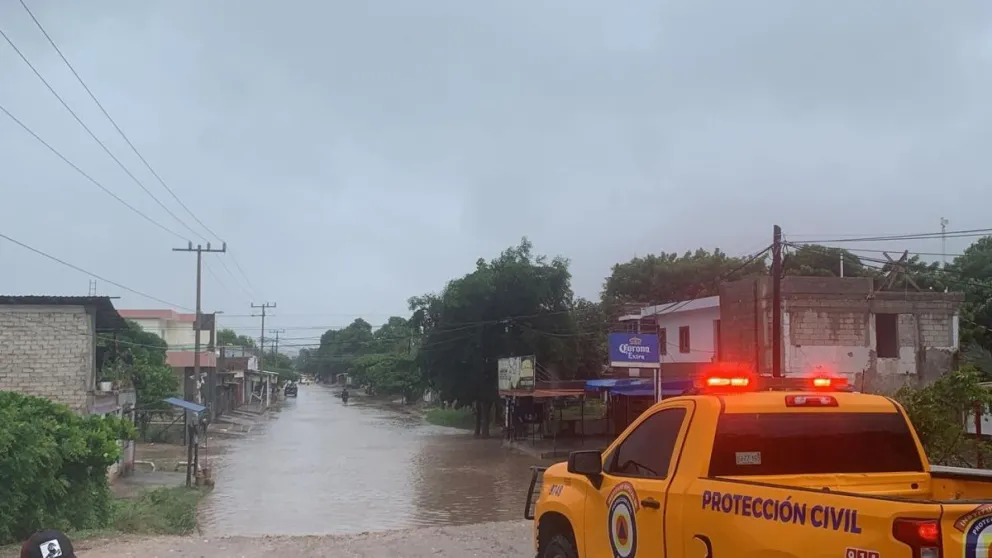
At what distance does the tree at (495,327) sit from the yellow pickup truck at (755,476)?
3510cm

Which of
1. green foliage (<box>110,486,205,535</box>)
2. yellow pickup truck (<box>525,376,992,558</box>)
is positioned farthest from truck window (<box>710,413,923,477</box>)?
green foliage (<box>110,486,205,535</box>)

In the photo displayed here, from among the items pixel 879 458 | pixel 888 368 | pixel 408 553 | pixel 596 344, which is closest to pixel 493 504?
pixel 408 553

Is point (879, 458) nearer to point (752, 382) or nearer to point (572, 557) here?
point (752, 382)

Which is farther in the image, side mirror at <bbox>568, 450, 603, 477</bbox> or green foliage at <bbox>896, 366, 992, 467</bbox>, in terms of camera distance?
green foliage at <bbox>896, 366, 992, 467</bbox>

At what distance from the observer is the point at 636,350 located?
72.8 feet

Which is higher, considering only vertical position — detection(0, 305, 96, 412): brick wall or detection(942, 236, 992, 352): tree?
detection(942, 236, 992, 352): tree

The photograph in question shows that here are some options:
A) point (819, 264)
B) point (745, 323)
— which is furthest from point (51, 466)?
point (819, 264)

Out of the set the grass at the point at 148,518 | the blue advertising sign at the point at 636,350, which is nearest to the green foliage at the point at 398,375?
the blue advertising sign at the point at 636,350

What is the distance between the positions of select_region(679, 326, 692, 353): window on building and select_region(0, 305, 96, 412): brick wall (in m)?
21.6

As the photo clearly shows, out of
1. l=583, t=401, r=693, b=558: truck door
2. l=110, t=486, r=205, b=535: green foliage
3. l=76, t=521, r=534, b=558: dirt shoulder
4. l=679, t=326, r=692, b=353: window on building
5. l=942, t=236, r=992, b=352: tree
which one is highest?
l=942, t=236, r=992, b=352: tree

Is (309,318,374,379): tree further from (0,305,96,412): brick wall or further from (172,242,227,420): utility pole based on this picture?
(0,305,96,412): brick wall

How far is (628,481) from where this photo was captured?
5438 mm

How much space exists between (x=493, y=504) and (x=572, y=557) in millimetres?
14335

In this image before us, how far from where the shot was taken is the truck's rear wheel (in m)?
6.21
